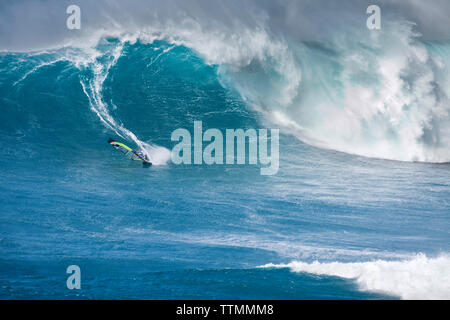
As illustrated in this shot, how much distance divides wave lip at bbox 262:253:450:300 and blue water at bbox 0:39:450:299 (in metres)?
0.13

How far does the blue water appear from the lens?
708 centimetres

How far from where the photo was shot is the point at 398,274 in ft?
23.3

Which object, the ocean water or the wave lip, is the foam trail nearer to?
the ocean water

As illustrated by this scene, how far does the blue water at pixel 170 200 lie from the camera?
7078mm

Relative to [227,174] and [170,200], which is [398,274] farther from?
[227,174]

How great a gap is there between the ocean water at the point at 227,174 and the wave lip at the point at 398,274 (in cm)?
3

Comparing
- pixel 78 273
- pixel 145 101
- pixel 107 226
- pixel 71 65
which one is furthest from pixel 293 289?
pixel 71 65

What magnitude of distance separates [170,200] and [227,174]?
212 centimetres

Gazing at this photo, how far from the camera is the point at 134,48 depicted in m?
16.9

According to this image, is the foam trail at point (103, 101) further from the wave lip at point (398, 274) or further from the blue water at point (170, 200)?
the wave lip at point (398, 274)

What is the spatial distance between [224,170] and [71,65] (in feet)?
22.5

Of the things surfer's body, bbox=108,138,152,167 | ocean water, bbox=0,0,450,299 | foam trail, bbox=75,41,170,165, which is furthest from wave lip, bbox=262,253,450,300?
foam trail, bbox=75,41,170,165

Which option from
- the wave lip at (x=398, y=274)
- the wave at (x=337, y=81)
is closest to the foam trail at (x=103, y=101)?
the wave at (x=337, y=81)

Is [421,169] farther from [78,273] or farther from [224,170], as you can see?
[78,273]
